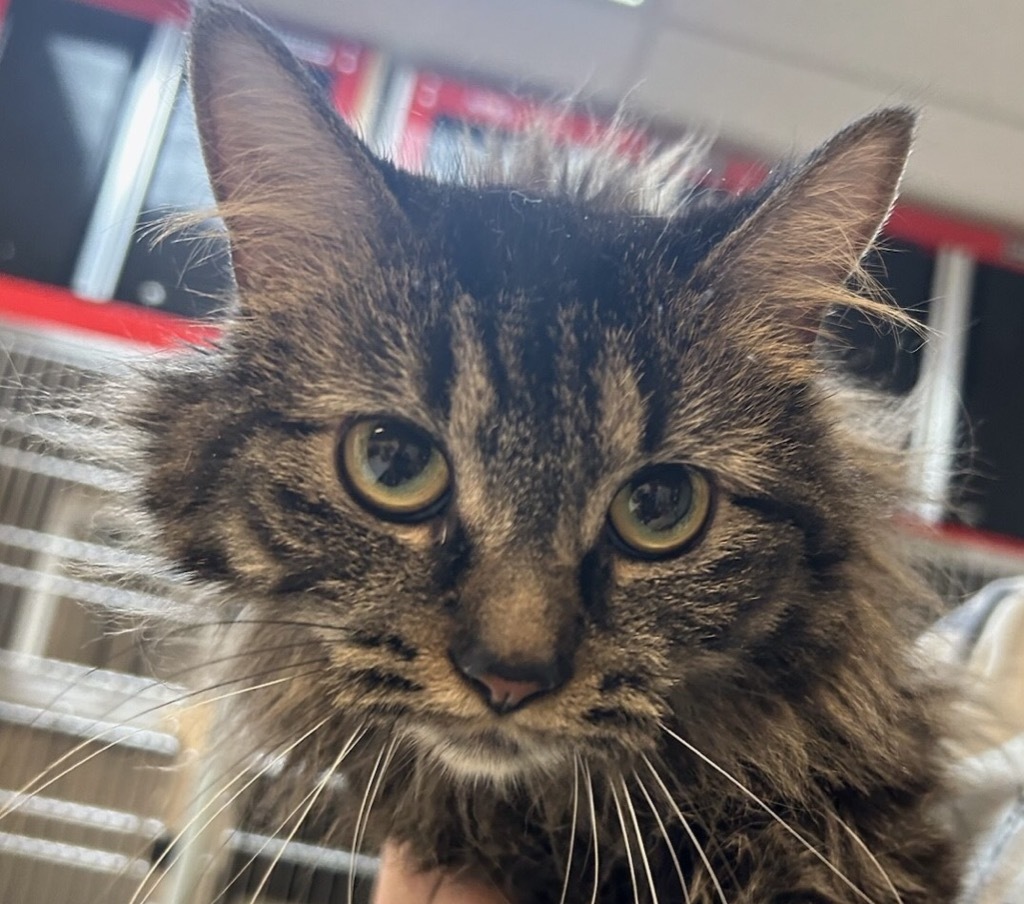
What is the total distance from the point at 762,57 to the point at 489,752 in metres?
2.32

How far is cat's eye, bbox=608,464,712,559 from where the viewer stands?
723mm

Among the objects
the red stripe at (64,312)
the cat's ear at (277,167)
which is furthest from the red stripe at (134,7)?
the cat's ear at (277,167)

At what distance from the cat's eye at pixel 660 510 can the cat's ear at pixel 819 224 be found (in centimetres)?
19

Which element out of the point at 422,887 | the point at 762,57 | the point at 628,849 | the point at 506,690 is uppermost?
the point at 762,57

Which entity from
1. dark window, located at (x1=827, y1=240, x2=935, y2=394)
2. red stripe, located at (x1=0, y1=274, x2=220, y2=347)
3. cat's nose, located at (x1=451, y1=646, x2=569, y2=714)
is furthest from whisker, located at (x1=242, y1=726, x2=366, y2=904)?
red stripe, located at (x1=0, y1=274, x2=220, y2=347)

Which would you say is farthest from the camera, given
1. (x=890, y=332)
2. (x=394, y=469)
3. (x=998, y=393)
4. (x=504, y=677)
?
(x=998, y=393)

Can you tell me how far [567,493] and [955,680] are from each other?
0.52m

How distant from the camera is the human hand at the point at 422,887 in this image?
80 cm

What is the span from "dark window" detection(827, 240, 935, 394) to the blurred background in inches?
0.5

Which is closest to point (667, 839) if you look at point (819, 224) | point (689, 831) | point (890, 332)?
point (689, 831)

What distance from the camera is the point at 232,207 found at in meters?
0.82

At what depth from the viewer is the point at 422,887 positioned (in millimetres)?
854

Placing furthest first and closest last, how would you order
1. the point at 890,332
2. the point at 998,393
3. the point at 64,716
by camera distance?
the point at 998,393 < the point at 64,716 < the point at 890,332

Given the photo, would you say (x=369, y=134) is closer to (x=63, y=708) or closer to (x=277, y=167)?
(x=277, y=167)
